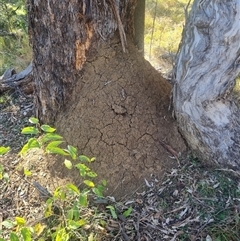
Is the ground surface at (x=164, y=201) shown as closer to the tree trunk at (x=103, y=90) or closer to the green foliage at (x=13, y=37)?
the tree trunk at (x=103, y=90)

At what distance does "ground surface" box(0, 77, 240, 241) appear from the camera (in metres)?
2.20

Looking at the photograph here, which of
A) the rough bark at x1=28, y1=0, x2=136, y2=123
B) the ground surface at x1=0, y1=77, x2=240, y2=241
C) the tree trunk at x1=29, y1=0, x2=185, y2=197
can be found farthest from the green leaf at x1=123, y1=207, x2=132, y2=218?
the rough bark at x1=28, y1=0, x2=136, y2=123

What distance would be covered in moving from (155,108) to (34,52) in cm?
84

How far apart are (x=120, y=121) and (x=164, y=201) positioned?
55 cm

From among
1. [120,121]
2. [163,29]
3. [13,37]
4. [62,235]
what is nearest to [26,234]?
[62,235]

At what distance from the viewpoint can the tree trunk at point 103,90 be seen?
7.98 ft

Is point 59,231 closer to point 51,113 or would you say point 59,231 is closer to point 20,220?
point 20,220

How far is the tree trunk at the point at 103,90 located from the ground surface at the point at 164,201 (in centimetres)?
11

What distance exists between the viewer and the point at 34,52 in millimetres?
2588

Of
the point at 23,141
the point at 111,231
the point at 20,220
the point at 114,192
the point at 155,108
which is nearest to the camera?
the point at 20,220

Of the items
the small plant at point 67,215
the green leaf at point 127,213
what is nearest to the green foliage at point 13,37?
the small plant at point 67,215

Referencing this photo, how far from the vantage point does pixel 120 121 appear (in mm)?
2520

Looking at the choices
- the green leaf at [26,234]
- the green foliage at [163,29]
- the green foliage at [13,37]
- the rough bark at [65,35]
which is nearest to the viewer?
the green leaf at [26,234]

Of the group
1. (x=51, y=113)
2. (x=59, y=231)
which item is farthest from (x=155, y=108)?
(x=59, y=231)
